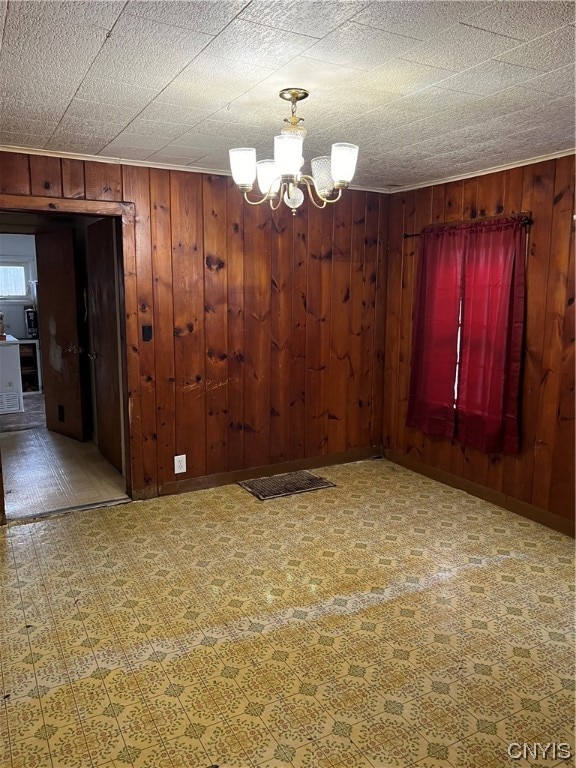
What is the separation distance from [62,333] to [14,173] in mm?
2369

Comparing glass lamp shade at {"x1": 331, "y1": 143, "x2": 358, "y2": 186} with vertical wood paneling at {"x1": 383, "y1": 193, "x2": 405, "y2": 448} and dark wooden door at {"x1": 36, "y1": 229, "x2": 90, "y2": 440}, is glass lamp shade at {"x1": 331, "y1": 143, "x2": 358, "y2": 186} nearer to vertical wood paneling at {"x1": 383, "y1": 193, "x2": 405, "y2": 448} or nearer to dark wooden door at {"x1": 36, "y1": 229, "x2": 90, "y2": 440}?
→ vertical wood paneling at {"x1": 383, "y1": 193, "x2": 405, "y2": 448}

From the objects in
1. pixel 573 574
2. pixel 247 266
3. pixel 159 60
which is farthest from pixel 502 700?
pixel 247 266

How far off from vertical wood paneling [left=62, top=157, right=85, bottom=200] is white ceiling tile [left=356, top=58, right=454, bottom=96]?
2.04 meters

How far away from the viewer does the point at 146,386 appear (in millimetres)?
3896

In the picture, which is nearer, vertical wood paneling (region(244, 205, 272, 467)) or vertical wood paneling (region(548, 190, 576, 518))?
vertical wood paneling (region(548, 190, 576, 518))

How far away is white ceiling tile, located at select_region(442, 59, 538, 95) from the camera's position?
6.68 feet

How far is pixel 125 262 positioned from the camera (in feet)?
12.2

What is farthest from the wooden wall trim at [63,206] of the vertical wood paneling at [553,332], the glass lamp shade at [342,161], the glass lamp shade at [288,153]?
the vertical wood paneling at [553,332]

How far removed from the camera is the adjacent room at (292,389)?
6.14ft

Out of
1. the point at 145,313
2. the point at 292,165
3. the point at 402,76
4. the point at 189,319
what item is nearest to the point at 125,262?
the point at 145,313

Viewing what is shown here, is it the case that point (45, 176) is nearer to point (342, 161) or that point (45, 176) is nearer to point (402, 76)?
point (342, 161)

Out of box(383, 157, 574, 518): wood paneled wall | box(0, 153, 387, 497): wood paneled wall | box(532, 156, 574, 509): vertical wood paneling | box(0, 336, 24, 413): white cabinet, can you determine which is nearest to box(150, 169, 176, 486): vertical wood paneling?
box(0, 153, 387, 497): wood paneled wall

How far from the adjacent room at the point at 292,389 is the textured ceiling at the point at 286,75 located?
1 cm

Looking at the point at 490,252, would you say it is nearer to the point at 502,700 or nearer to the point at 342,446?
the point at 342,446
